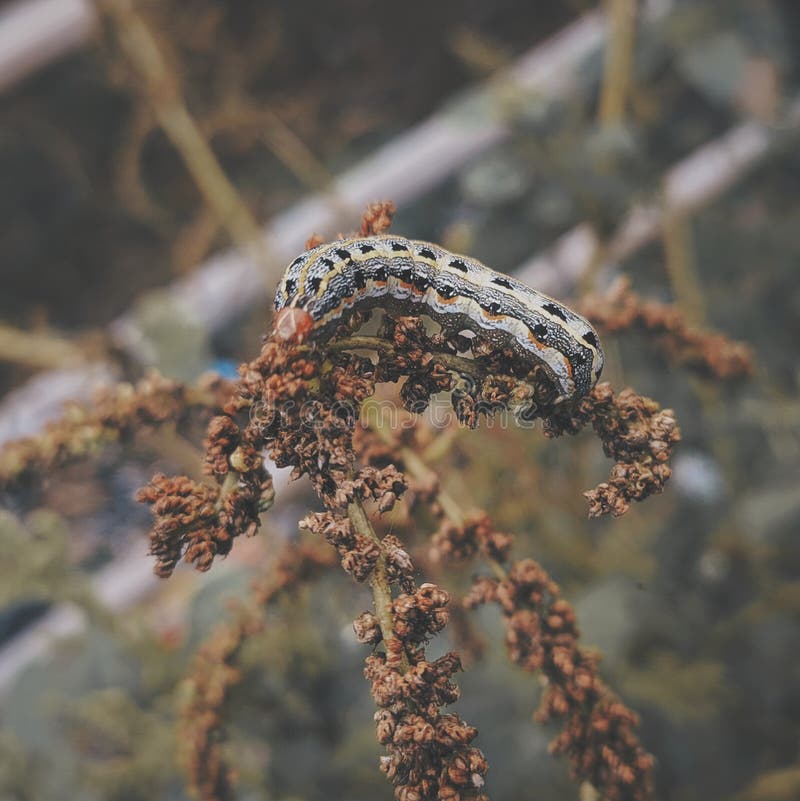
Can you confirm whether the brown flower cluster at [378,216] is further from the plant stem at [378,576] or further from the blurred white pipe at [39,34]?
the blurred white pipe at [39,34]

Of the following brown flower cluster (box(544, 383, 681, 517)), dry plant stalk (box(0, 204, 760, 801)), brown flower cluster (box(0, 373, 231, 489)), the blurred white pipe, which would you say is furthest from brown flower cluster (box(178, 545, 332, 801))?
the blurred white pipe

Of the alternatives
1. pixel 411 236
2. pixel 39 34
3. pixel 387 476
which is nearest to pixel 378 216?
pixel 387 476

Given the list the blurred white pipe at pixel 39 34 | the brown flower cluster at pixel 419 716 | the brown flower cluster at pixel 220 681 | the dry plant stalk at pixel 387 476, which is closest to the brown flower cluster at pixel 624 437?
the dry plant stalk at pixel 387 476

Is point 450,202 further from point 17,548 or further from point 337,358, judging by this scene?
point 337,358

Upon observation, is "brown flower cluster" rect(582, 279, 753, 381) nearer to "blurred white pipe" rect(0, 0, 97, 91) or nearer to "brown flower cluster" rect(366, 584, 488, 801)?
"brown flower cluster" rect(366, 584, 488, 801)

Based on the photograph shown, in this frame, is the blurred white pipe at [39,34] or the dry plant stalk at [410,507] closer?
the dry plant stalk at [410,507]

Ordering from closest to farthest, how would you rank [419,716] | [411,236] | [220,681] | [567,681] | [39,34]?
[419,716]
[567,681]
[220,681]
[411,236]
[39,34]

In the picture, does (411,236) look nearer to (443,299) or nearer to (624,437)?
(443,299)
